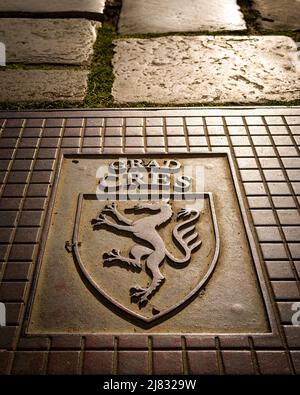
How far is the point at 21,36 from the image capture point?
3518 mm

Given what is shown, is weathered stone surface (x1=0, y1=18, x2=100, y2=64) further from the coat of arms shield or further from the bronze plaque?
the coat of arms shield

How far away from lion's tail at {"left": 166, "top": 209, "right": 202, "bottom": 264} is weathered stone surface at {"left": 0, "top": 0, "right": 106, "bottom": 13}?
2.83 m

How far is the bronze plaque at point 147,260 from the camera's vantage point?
156 centimetres

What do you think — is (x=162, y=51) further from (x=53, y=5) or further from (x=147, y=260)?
(x=147, y=260)

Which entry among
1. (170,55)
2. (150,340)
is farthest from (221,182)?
(170,55)

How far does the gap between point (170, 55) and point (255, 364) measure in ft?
8.59

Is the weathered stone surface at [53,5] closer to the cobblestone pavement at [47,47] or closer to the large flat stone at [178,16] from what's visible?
the cobblestone pavement at [47,47]

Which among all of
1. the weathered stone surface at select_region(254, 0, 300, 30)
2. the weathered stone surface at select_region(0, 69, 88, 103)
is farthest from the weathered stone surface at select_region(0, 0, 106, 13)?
the weathered stone surface at select_region(254, 0, 300, 30)

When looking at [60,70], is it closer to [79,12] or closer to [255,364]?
[79,12]

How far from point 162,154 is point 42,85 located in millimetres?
1258

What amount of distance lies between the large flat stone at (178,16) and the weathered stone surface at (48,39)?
404 mm

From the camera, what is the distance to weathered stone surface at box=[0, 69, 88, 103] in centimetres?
282

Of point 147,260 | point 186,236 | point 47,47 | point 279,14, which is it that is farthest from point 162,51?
point 147,260

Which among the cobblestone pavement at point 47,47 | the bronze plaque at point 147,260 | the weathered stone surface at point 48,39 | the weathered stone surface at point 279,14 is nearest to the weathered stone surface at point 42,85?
the cobblestone pavement at point 47,47
